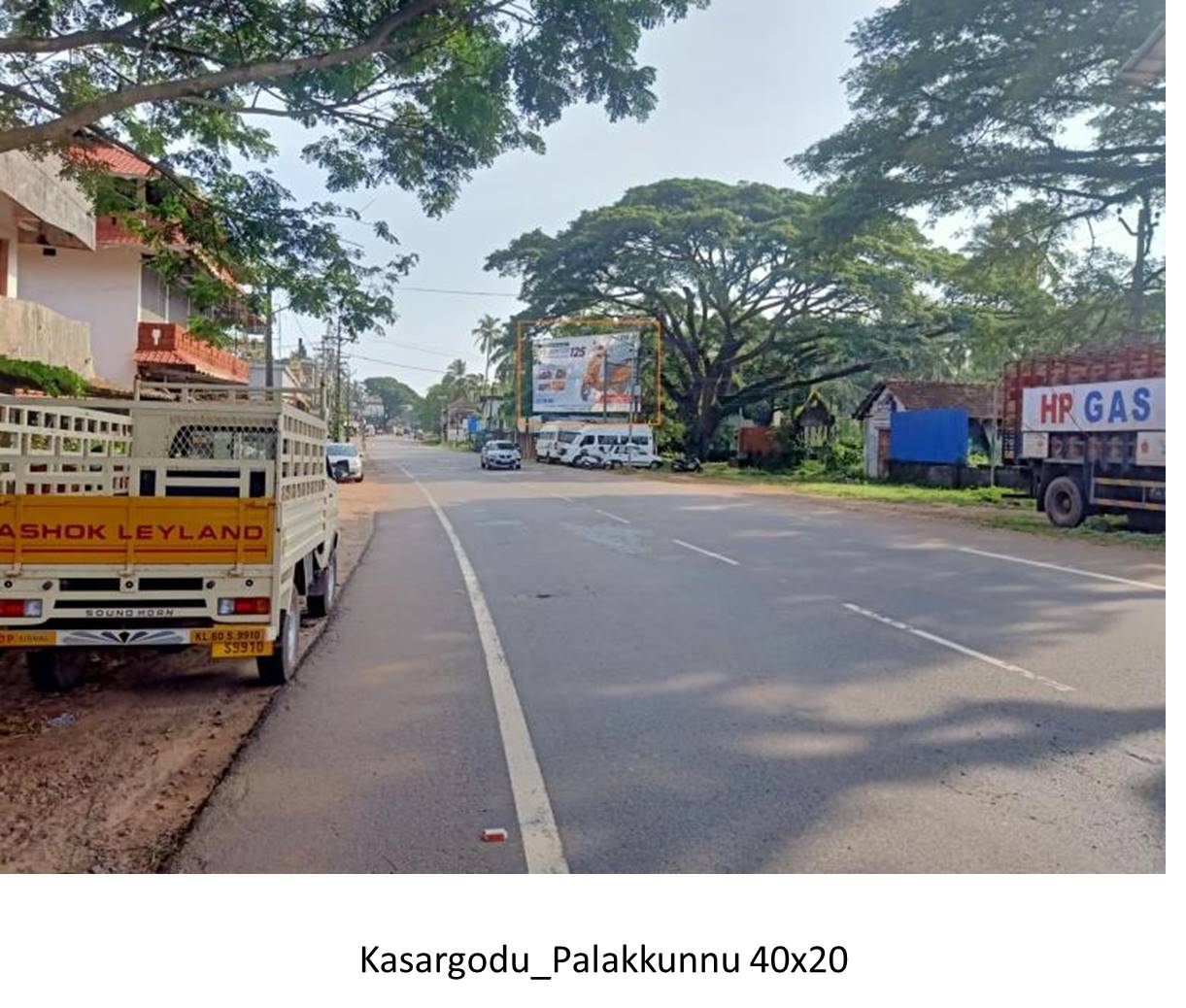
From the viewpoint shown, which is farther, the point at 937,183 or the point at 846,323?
the point at 846,323

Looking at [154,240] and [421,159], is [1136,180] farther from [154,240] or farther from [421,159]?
[154,240]

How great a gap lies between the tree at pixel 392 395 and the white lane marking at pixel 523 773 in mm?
171793

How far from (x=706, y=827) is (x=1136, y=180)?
1972 centimetres

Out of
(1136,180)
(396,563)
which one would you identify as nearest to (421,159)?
(396,563)

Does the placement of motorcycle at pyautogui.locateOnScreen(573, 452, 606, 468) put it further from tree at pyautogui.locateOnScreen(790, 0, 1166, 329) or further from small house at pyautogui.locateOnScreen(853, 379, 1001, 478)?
tree at pyautogui.locateOnScreen(790, 0, 1166, 329)

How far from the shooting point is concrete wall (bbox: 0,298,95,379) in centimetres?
1421

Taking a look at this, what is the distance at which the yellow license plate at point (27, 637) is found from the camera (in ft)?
19.1

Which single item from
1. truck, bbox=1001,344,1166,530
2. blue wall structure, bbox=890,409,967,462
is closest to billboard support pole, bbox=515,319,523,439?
blue wall structure, bbox=890,409,967,462

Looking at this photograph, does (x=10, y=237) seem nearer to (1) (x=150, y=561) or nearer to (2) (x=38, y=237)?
(2) (x=38, y=237)

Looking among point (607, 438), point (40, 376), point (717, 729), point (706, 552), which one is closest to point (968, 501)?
point (706, 552)

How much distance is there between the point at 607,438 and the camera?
5016cm

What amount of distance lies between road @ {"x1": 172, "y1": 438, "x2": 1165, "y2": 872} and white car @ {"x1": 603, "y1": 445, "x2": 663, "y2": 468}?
37.5 meters

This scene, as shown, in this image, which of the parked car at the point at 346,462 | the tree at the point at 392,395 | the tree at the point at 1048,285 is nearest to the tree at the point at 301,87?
the tree at the point at 1048,285

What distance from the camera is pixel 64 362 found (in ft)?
55.3
